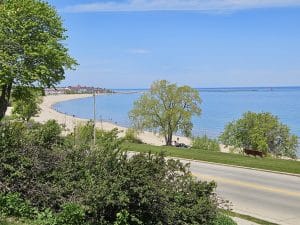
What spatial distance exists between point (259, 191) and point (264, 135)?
2958 cm

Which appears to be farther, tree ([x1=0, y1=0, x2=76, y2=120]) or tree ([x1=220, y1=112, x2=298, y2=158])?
tree ([x1=220, y1=112, x2=298, y2=158])

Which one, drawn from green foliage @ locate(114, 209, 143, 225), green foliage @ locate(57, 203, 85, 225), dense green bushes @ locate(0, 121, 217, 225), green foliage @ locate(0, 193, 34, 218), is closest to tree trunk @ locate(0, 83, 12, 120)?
dense green bushes @ locate(0, 121, 217, 225)

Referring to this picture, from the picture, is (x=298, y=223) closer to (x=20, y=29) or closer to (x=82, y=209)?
(x=82, y=209)

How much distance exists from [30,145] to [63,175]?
1.05 metres

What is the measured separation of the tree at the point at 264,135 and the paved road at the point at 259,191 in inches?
854

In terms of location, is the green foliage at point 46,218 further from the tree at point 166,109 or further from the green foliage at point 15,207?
the tree at point 166,109

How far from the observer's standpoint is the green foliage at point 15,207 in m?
8.15

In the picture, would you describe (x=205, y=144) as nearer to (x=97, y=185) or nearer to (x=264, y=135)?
(x=264, y=135)

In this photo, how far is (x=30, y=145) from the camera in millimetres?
8992

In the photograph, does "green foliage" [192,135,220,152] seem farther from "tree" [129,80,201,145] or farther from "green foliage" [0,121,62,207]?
"green foliage" [0,121,62,207]

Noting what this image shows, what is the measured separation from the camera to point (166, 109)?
61500 mm

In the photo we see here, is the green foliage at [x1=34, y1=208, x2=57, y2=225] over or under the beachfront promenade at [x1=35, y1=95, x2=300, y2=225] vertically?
over

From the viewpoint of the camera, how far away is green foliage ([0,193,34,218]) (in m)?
8.15

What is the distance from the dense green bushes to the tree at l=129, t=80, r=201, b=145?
5192cm
